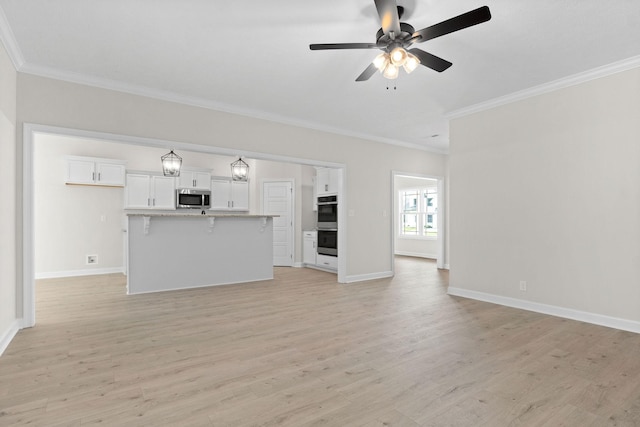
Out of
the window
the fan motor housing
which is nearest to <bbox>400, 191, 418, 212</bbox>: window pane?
the window

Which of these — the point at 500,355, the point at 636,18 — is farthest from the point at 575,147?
the point at 500,355

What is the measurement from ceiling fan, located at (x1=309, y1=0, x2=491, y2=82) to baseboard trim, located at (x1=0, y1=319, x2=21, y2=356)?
135 inches

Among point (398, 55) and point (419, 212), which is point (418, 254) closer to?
point (419, 212)

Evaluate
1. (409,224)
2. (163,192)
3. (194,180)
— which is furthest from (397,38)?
(409,224)

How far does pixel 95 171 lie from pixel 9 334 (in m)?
4.37

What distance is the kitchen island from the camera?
5.00 metres

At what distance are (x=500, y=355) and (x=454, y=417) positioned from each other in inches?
42.6

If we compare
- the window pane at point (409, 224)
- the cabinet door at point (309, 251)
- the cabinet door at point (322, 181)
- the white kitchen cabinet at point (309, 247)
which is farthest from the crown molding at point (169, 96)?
the window pane at point (409, 224)

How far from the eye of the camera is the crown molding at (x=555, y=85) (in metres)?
3.33

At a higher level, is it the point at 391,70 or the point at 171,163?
the point at 391,70

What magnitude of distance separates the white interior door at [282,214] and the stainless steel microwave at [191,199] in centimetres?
136

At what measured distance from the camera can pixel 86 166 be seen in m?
6.50

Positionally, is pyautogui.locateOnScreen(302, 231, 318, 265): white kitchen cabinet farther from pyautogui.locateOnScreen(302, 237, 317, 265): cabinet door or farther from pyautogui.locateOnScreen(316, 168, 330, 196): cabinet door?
pyautogui.locateOnScreen(316, 168, 330, 196): cabinet door

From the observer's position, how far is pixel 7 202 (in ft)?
10.1
